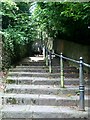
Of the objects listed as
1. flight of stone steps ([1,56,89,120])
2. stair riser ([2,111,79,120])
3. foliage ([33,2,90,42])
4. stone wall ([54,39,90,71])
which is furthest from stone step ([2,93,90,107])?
stone wall ([54,39,90,71])

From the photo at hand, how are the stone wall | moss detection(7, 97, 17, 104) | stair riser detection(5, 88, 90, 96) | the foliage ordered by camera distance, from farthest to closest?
the stone wall, the foliage, stair riser detection(5, 88, 90, 96), moss detection(7, 97, 17, 104)

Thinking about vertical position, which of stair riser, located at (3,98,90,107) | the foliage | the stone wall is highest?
the foliage

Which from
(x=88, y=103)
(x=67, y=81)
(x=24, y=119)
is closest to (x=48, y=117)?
(x=24, y=119)

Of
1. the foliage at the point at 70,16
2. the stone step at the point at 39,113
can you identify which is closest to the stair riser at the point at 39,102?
the stone step at the point at 39,113

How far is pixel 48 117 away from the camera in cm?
480

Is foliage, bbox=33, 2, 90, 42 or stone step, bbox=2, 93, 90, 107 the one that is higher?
foliage, bbox=33, 2, 90, 42

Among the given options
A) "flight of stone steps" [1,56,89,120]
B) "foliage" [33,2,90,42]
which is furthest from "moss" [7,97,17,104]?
"foliage" [33,2,90,42]

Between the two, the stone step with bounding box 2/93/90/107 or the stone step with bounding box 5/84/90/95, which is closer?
the stone step with bounding box 2/93/90/107

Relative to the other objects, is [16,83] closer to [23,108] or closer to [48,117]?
[23,108]

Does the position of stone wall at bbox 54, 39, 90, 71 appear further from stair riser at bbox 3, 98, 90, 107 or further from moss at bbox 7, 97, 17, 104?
moss at bbox 7, 97, 17, 104

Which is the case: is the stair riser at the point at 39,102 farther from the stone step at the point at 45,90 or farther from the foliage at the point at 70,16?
the foliage at the point at 70,16

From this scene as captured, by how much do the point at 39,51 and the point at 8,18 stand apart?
605 inches

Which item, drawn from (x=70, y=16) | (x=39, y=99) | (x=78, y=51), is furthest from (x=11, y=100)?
(x=78, y=51)

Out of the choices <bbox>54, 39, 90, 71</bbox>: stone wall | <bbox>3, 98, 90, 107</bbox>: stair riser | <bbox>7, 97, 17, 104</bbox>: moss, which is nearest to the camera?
<bbox>3, 98, 90, 107</bbox>: stair riser
